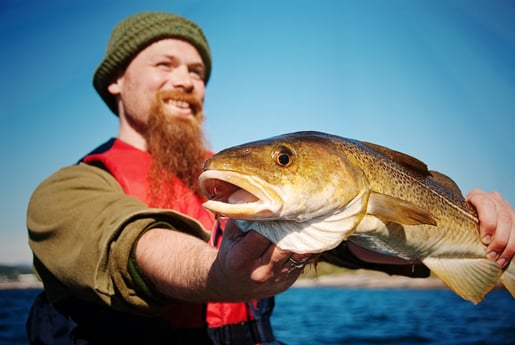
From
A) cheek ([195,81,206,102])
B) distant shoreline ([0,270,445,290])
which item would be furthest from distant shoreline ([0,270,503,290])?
cheek ([195,81,206,102])

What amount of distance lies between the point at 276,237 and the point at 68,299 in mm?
2222

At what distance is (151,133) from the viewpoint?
4.11m

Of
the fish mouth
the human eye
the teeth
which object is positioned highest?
the human eye

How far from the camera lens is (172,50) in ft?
14.5

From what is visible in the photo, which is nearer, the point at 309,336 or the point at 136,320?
the point at 136,320

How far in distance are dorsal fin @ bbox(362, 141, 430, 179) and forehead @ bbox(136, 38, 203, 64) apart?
9.22 ft

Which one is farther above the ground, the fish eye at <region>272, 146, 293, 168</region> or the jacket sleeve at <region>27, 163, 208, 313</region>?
the fish eye at <region>272, 146, 293, 168</region>

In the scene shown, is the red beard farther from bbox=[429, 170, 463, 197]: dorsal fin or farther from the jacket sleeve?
bbox=[429, 170, 463, 197]: dorsal fin

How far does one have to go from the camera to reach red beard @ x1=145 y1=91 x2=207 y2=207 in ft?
12.0

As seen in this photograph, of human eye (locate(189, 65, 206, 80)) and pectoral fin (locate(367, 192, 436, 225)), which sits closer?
pectoral fin (locate(367, 192, 436, 225))

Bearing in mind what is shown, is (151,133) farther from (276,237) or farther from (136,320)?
(276,237)

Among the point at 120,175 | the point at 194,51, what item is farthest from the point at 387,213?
the point at 194,51

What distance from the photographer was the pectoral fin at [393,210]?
1.89 metres

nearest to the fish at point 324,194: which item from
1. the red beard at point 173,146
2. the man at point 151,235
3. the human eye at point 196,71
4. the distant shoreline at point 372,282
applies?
the man at point 151,235
